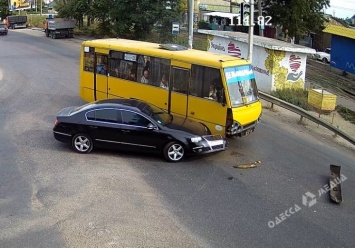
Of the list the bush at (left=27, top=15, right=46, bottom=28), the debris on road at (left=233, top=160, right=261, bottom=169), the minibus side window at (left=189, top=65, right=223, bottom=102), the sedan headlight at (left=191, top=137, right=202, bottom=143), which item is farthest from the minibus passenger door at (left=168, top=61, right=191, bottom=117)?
the bush at (left=27, top=15, right=46, bottom=28)

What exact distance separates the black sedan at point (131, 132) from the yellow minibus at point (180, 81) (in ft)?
2.91

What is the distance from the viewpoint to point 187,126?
452 inches

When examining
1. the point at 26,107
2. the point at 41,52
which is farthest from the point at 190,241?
the point at 41,52

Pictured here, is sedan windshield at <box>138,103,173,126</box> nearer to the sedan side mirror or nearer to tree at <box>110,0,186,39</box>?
the sedan side mirror

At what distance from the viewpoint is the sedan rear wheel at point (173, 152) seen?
11.0 m

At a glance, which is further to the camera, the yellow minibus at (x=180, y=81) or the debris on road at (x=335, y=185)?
the yellow minibus at (x=180, y=81)

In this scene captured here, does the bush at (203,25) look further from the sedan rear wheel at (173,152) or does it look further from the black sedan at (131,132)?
the sedan rear wheel at (173,152)

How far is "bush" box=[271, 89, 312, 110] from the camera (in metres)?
19.6

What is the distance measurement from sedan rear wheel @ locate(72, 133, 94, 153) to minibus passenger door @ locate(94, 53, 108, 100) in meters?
4.12

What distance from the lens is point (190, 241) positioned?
23.2ft

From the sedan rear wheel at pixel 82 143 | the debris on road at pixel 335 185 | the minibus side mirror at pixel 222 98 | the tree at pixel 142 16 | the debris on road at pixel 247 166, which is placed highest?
the tree at pixel 142 16

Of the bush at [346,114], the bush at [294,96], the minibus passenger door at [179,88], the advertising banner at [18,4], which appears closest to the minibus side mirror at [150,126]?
the minibus passenger door at [179,88]

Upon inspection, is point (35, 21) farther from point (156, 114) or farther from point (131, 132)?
point (131, 132)

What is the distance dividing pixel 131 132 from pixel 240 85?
3.42m
